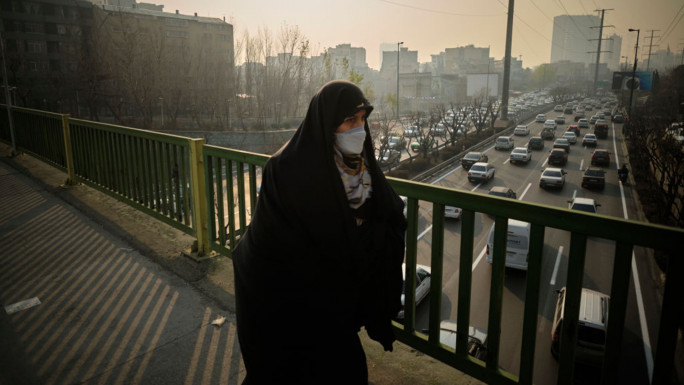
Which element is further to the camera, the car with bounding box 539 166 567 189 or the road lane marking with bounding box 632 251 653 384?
the car with bounding box 539 166 567 189

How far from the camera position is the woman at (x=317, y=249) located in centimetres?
173

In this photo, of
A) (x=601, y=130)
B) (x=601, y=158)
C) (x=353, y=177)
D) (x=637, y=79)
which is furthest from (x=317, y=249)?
(x=637, y=79)

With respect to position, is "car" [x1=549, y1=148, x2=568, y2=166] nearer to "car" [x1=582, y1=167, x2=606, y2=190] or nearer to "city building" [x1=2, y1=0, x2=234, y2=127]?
"car" [x1=582, y1=167, x2=606, y2=190]

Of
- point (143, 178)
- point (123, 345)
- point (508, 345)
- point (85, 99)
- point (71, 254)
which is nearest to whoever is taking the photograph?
point (123, 345)

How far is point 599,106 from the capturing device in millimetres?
94500

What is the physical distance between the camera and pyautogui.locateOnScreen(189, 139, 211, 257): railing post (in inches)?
156

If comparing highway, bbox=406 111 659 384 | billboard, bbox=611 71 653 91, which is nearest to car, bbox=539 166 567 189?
highway, bbox=406 111 659 384

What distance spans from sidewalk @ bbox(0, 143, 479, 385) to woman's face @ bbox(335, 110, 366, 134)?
1.47m

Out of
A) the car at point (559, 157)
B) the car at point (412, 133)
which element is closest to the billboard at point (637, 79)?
the car at point (559, 157)

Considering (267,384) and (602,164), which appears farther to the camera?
(602,164)

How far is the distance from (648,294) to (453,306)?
6.74m

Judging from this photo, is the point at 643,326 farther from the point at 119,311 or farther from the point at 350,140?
the point at 350,140

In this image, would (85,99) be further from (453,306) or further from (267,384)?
(267,384)

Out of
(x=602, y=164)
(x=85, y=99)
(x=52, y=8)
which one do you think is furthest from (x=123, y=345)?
(x=52, y=8)
